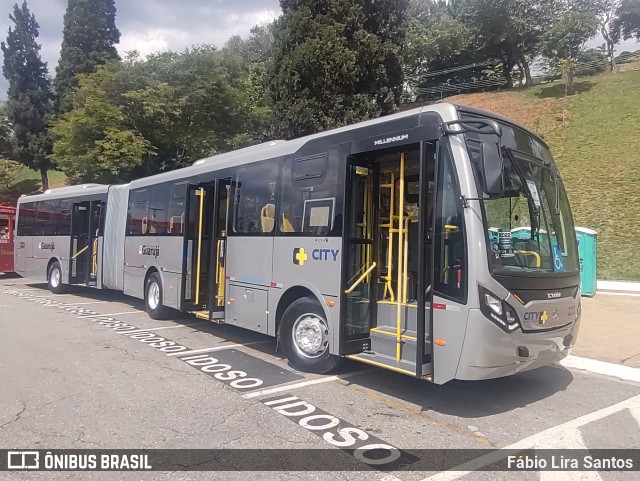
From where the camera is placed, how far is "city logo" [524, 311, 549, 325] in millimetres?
5028

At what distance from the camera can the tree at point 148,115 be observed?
73.8ft

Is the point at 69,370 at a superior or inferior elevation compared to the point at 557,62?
inferior

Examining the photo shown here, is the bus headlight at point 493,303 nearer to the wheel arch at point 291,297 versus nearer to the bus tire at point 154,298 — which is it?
the wheel arch at point 291,297

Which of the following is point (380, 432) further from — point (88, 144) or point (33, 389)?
point (88, 144)

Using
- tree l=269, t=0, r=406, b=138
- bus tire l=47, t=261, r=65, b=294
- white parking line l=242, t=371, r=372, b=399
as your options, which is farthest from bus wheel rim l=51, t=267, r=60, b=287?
white parking line l=242, t=371, r=372, b=399

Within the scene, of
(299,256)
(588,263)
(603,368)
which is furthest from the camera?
(588,263)

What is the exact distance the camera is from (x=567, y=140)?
91.0 feet

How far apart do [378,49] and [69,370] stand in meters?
20.5

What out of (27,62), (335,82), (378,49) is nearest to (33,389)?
(335,82)

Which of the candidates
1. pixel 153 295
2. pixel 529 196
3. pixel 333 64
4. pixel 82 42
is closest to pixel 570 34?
pixel 333 64

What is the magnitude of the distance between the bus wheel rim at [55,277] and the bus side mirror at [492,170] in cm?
1454

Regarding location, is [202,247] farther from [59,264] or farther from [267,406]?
[59,264]

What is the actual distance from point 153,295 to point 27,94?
118ft

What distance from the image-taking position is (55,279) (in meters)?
15.6
